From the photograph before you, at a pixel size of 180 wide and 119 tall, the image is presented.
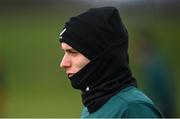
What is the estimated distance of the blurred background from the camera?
14555mm

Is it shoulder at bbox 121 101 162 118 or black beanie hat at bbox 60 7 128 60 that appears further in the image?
black beanie hat at bbox 60 7 128 60

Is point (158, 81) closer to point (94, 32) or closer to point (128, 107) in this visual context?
point (94, 32)

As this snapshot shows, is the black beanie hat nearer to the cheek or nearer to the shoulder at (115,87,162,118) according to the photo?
the cheek

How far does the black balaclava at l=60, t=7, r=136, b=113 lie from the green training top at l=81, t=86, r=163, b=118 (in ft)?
0.12

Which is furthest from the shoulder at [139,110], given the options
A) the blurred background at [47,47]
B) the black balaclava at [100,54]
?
the blurred background at [47,47]

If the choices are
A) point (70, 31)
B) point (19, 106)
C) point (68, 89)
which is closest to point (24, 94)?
point (68, 89)

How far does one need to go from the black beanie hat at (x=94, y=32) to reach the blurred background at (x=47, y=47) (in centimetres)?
813

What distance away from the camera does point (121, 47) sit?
3.26 m

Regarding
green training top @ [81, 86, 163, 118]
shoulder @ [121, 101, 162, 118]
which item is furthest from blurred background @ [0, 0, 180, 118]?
shoulder @ [121, 101, 162, 118]

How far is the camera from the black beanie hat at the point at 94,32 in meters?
3.26

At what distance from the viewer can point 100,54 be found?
325 centimetres

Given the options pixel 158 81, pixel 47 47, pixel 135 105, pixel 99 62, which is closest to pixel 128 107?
pixel 135 105

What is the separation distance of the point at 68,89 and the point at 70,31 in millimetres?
16002

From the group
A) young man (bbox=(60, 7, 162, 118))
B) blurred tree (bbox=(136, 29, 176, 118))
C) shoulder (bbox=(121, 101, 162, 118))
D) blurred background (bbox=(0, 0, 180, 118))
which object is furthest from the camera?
blurred background (bbox=(0, 0, 180, 118))
